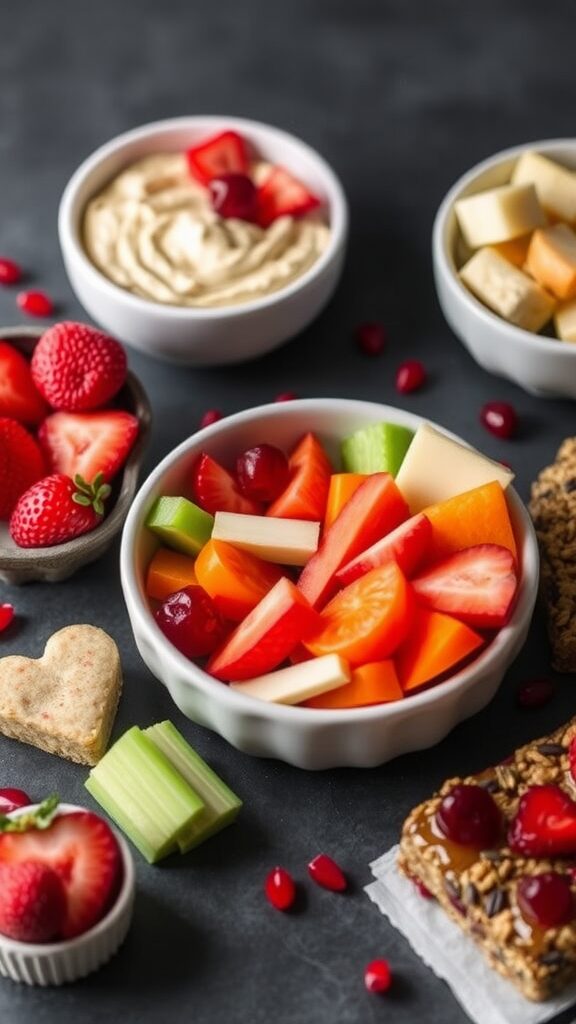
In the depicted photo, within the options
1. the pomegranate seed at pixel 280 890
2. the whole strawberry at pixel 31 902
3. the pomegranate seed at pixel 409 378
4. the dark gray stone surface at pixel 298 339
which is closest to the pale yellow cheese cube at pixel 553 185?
the dark gray stone surface at pixel 298 339

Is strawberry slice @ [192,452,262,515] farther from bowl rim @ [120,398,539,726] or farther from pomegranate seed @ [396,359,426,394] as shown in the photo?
pomegranate seed @ [396,359,426,394]

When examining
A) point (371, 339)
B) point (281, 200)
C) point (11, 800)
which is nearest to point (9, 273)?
point (281, 200)

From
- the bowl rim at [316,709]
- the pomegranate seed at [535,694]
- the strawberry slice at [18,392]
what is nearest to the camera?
the bowl rim at [316,709]

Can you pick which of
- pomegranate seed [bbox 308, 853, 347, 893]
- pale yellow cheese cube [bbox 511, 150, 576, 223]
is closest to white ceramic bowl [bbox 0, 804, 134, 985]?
pomegranate seed [bbox 308, 853, 347, 893]

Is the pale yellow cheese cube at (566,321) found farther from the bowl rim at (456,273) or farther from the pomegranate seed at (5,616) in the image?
the pomegranate seed at (5,616)

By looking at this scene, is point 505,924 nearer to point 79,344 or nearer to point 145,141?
point 79,344
